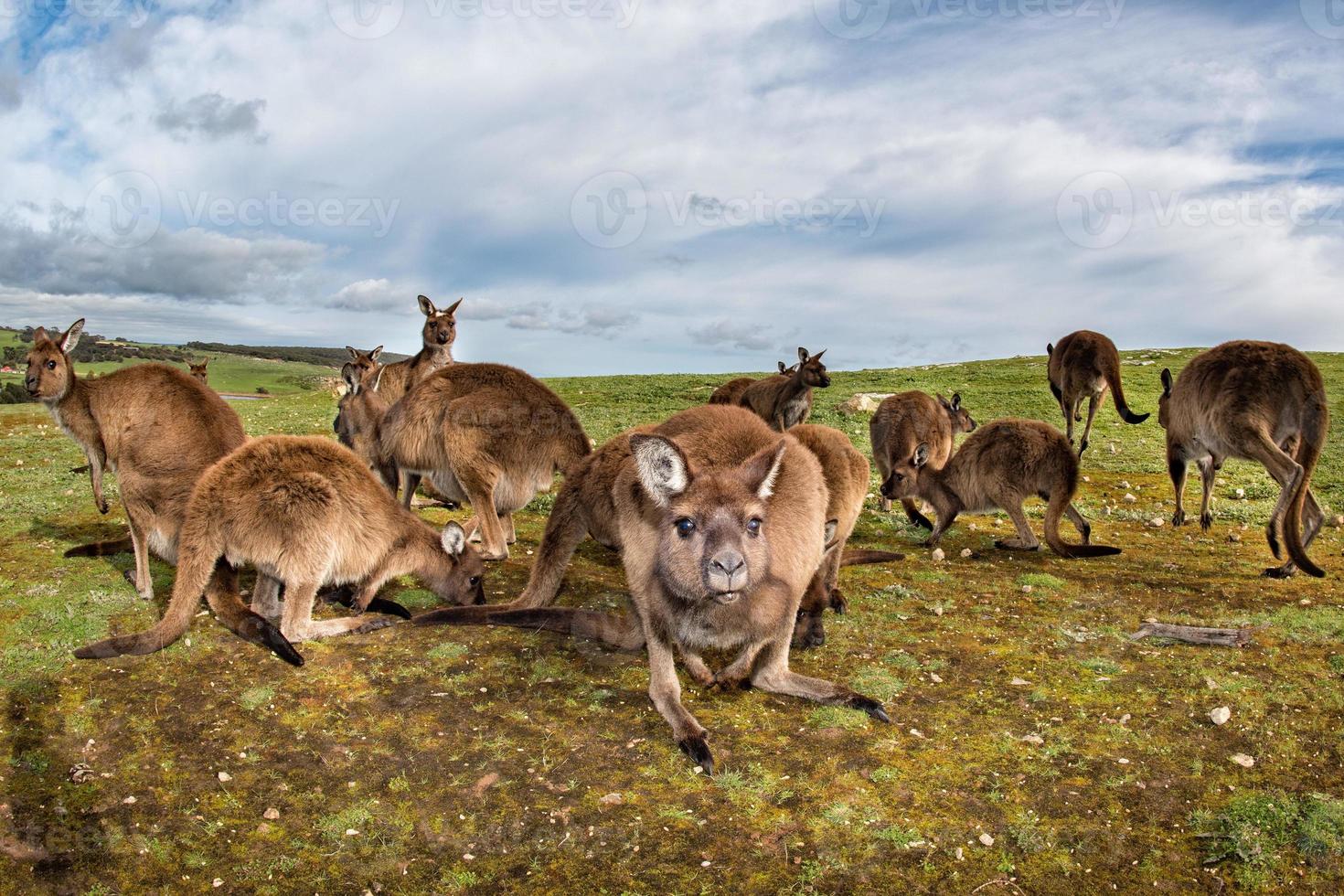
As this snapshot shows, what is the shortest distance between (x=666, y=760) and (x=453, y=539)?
2.75 m

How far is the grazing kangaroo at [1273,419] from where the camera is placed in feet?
25.0

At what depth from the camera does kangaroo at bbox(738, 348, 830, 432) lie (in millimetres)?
14641

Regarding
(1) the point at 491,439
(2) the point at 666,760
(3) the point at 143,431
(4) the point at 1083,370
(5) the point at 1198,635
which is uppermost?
(4) the point at 1083,370

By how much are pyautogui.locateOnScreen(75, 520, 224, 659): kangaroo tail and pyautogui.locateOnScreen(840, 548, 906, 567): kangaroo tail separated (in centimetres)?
495

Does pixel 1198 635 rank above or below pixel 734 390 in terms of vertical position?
below

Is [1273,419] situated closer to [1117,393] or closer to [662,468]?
[1117,393]

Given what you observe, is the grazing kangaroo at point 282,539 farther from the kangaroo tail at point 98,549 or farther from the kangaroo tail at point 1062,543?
the kangaroo tail at point 1062,543

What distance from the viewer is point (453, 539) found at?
20.2ft

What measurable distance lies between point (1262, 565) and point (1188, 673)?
376 centimetres

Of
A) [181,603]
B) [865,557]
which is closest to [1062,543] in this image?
[865,557]

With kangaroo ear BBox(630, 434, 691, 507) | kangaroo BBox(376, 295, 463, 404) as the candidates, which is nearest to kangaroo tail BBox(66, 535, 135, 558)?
kangaroo BBox(376, 295, 463, 404)

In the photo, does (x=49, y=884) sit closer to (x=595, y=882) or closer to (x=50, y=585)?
(x=595, y=882)

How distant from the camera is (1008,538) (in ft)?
28.5

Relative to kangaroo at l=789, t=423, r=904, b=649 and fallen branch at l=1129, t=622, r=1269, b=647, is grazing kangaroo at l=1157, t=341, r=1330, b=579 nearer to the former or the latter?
fallen branch at l=1129, t=622, r=1269, b=647
